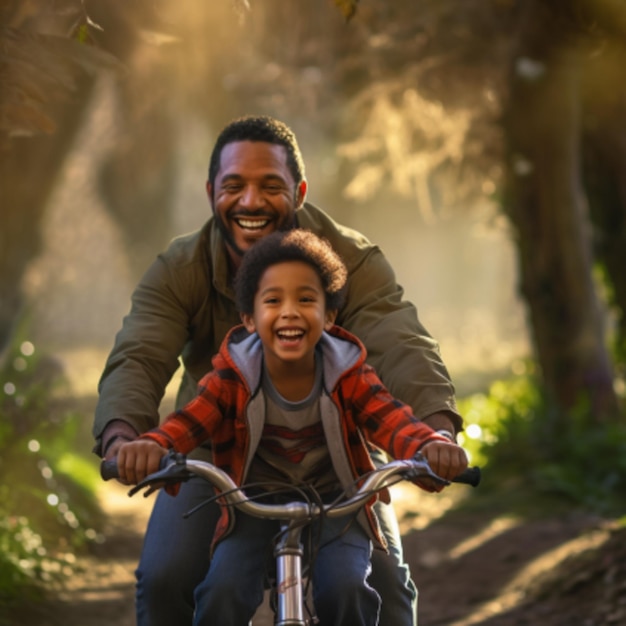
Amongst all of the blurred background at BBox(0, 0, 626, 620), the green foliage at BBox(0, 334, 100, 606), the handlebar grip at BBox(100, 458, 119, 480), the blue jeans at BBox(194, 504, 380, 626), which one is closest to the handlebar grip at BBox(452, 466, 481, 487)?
the blue jeans at BBox(194, 504, 380, 626)

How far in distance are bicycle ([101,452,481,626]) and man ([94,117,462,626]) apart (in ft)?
1.17

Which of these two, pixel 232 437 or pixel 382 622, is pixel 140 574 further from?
pixel 382 622

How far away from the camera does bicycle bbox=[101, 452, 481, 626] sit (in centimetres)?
296

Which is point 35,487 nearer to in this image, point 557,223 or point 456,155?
point 557,223

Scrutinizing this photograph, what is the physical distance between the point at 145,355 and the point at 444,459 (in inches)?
45.5

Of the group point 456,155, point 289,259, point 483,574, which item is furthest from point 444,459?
point 456,155

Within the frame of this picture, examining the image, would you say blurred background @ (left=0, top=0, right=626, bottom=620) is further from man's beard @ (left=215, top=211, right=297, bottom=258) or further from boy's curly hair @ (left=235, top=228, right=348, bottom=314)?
boy's curly hair @ (left=235, top=228, right=348, bottom=314)

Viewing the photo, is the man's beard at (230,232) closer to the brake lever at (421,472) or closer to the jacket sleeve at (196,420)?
the jacket sleeve at (196,420)

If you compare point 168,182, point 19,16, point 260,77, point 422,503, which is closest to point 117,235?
point 168,182

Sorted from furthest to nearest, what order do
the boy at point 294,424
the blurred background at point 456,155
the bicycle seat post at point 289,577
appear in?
the blurred background at point 456,155
the boy at point 294,424
the bicycle seat post at point 289,577

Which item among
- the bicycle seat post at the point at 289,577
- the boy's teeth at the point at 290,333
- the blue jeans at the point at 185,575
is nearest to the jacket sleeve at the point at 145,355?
the blue jeans at the point at 185,575

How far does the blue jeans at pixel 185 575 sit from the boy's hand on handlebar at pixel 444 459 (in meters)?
0.43

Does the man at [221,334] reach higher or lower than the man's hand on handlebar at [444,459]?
higher

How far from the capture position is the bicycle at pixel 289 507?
9.72ft
